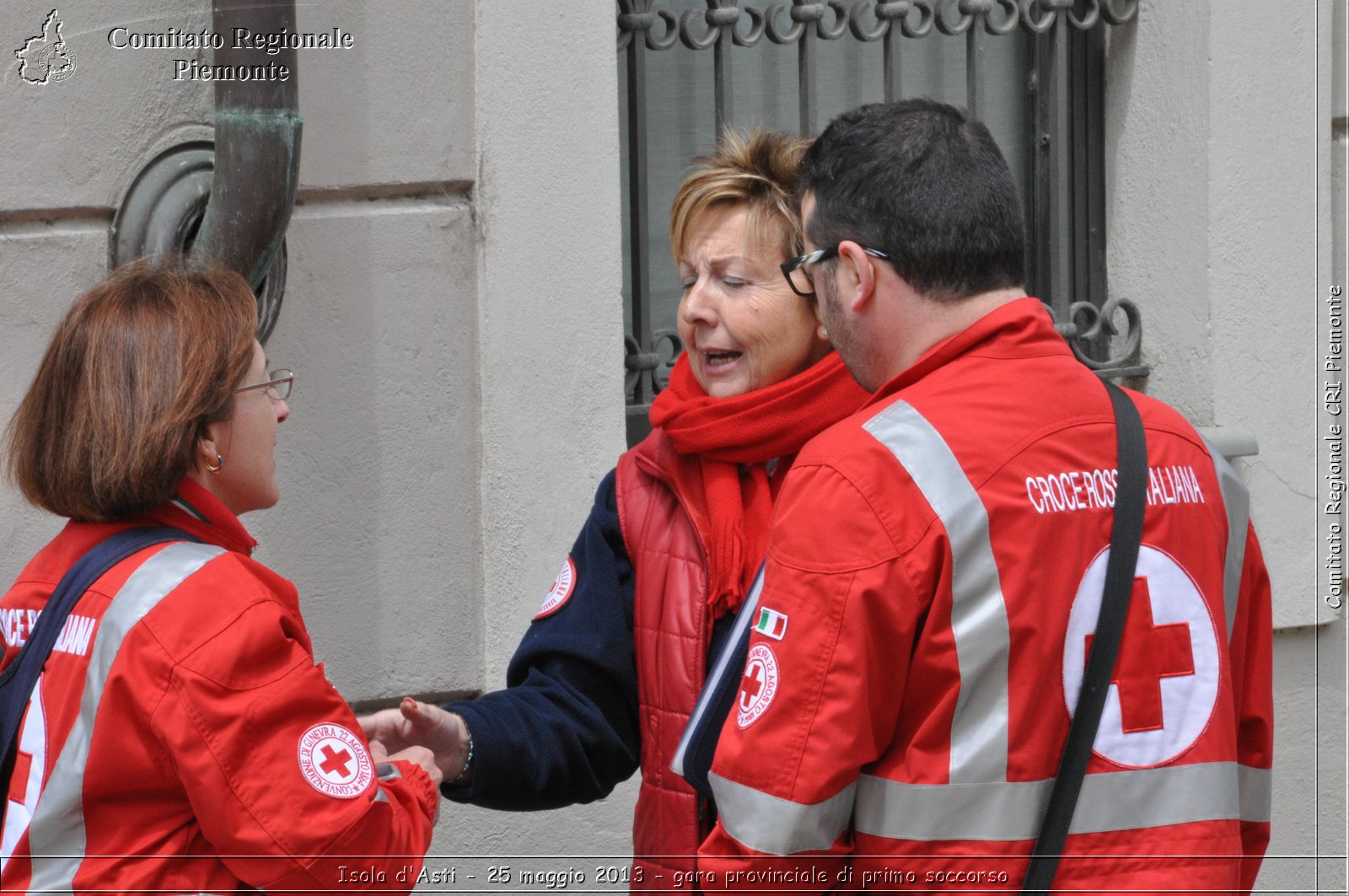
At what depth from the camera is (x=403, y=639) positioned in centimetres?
338

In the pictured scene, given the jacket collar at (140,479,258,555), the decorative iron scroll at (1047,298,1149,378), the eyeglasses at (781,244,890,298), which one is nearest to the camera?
the eyeglasses at (781,244,890,298)

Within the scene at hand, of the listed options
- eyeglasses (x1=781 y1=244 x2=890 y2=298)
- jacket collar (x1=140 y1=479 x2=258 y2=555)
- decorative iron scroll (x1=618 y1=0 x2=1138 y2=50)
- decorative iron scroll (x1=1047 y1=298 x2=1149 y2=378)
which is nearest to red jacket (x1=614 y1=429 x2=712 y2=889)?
eyeglasses (x1=781 y1=244 x2=890 y2=298)

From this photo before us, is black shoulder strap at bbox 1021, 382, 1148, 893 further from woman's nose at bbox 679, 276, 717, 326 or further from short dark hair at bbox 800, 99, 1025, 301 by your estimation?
woman's nose at bbox 679, 276, 717, 326

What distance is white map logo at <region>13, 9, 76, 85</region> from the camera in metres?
2.95

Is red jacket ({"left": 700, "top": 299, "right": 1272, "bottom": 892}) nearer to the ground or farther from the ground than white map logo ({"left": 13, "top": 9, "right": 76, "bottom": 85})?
nearer to the ground

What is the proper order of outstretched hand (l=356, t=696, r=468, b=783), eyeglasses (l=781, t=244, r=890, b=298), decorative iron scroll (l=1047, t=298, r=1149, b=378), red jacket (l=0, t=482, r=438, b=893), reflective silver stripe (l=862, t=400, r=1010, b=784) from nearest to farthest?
reflective silver stripe (l=862, t=400, r=1010, b=784), red jacket (l=0, t=482, r=438, b=893), eyeglasses (l=781, t=244, r=890, b=298), outstretched hand (l=356, t=696, r=468, b=783), decorative iron scroll (l=1047, t=298, r=1149, b=378)

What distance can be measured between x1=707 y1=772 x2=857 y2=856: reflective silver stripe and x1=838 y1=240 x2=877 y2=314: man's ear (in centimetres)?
64

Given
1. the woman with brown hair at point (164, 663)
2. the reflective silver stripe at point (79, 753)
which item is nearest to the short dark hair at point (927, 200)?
the woman with brown hair at point (164, 663)

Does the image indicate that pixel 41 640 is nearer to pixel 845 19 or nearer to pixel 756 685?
pixel 756 685

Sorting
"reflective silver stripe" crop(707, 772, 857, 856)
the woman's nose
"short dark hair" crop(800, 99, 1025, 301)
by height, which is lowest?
"reflective silver stripe" crop(707, 772, 857, 856)

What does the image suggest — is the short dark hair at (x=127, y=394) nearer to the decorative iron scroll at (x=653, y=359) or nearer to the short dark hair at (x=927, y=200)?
the short dark hair at (x=927, y=200)

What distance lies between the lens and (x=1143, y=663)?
1.81 meters

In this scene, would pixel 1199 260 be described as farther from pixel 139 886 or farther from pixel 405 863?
pixel 139 886

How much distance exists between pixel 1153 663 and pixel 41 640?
1.45 meters
